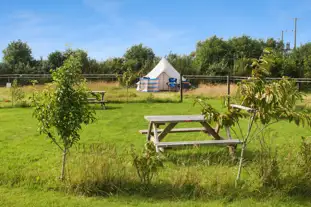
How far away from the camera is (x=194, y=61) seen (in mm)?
35406

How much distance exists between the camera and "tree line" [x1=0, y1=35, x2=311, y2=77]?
3042 cm

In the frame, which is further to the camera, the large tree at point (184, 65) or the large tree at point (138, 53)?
the large tree at point (138, 53)

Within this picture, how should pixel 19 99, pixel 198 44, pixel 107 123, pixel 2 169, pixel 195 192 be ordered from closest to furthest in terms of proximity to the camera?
pixel 195 192 < pixel 2 169 < pixel 107 123 < pixel 19 99 < pixel 198 44

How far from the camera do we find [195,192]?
13.3 feet

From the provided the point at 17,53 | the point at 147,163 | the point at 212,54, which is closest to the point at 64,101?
the point at 147,163

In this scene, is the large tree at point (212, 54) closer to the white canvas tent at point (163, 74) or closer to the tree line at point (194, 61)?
the tree line at point (194, 61)

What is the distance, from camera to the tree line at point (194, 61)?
30422mm

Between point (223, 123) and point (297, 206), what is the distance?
131 centimetres

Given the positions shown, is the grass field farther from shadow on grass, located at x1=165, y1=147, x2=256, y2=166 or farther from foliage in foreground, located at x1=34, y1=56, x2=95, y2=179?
foliage in foreground, located at x1=34, y1=56, x2=95, y2=179

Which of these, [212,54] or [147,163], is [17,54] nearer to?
[212,54]

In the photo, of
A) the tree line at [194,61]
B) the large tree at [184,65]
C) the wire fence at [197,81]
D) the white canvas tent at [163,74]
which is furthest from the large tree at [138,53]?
the white canvas tent at [163,74]

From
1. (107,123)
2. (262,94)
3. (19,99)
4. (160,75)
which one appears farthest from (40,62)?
(262,94)

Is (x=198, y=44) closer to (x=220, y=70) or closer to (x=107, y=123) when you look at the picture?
(x=220, y=70)

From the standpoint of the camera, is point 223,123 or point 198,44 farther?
point 198,44
